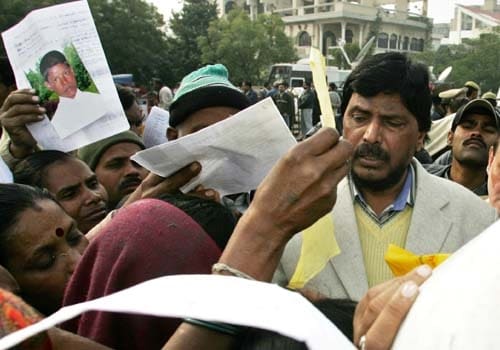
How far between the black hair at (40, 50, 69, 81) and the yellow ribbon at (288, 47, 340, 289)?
1.13m

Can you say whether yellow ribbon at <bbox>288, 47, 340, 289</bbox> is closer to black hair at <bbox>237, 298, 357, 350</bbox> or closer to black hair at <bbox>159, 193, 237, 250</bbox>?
black hair at <bbox>159, 193, 237, 250</bbox>

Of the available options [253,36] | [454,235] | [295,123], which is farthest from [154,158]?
[253,36]

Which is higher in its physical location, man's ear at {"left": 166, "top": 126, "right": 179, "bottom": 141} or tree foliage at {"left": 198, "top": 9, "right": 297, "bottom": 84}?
man's ear at {"left": 166, "top": 126, "right": 179, "bottom": 141}

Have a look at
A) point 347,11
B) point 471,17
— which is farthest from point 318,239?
point 471,17

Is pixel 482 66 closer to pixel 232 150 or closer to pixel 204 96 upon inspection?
pixel 204 96

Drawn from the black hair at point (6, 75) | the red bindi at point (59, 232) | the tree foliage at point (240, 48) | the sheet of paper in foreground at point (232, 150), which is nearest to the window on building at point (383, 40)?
the tree foliage at point (240, 48)

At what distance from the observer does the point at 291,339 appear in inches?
29.5

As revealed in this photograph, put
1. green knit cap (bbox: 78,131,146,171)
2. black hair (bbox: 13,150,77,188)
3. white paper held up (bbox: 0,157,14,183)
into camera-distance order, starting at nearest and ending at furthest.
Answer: white paper held up (bbox: 0,157,14,183)
black hair (bbox: 13,150,77,188)
green knit cap (bbox: 78,131,146,171)

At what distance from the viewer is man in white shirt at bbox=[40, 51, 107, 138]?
6.65 ft

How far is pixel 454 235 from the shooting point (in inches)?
72.7

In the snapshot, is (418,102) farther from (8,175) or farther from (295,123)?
(295,123)

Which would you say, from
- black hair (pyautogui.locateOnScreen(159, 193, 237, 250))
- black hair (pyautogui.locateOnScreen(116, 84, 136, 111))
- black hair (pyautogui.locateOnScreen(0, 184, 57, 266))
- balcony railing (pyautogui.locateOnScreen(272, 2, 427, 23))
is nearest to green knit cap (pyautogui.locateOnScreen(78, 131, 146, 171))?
black hair (pyautogui.locateOnScreen(0, 184, 57, 266))

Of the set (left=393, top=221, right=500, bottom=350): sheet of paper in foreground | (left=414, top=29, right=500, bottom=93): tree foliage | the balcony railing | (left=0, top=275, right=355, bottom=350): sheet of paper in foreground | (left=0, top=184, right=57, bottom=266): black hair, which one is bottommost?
the balcony railing

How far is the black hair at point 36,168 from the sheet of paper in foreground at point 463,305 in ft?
6.23
